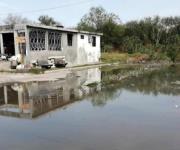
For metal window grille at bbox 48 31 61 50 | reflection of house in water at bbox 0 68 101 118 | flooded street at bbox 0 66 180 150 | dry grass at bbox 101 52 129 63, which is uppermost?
metal window grille at bbox 48 31 61 50

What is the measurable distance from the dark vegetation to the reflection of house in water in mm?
31056

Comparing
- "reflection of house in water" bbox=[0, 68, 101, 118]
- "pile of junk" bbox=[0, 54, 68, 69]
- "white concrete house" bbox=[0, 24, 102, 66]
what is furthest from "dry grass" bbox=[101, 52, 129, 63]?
"reflection of house in water" bbox=[0, 68, 101, 118]

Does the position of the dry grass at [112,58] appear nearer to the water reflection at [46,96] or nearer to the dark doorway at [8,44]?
the dark doorway at [8,44]

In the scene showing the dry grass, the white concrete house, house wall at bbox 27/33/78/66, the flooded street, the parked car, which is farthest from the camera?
the dry grass

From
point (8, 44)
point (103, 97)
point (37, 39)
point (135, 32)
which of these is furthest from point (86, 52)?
point (103, 97)

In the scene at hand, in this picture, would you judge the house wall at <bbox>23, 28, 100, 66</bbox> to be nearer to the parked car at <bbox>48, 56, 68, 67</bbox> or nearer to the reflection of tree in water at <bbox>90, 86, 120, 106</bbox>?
the parked car at <bbox>48, 56, 68, 67</bbox>

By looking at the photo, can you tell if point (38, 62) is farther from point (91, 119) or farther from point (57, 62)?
point (91, 119)

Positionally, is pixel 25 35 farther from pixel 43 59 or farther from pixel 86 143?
pixel 86 143

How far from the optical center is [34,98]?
41.9ft

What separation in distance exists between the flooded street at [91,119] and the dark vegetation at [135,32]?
33028mm

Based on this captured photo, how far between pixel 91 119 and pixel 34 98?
4.67 m

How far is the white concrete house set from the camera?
26.3 m

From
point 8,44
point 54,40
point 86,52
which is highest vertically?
point 54,40

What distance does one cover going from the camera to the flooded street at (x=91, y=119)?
6.57 metres
